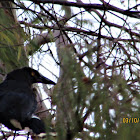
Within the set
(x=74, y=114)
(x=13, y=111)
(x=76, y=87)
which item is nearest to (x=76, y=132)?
(x=74, y=114)

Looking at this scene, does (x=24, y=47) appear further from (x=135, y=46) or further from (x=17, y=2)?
(x=135, y=46)

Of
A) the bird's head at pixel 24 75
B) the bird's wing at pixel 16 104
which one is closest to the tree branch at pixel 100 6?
the bird's head at pixel 24 75

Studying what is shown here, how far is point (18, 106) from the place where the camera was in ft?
6.40

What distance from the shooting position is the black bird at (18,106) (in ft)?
6.32

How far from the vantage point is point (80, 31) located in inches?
97.7

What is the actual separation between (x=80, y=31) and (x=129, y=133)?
1584mm
